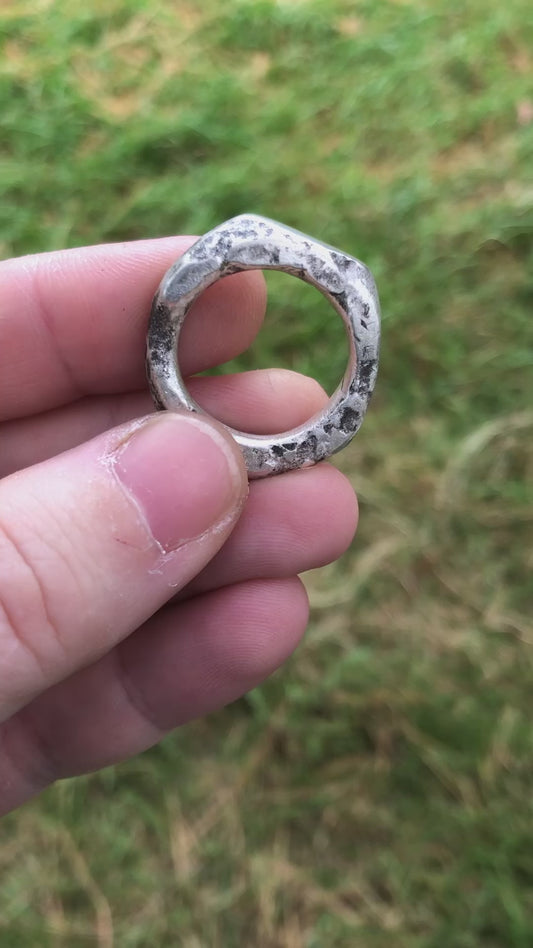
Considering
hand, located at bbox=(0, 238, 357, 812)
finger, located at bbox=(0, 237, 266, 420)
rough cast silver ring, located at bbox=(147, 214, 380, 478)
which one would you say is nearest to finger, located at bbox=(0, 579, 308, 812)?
hand, located at bbox=(0, 238, 357, 812)

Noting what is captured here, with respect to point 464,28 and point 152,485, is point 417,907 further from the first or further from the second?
point 464,28

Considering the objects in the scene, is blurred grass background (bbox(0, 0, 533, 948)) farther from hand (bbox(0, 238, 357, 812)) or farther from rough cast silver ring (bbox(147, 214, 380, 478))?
rough cast silver ring (bbox(147, 214, 380, 478))

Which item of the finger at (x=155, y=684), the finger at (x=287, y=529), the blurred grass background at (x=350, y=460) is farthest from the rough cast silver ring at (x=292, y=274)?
the blurred grass background at (x=350, y=460)

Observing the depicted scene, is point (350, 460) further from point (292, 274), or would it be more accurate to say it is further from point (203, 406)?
point (292, 274)

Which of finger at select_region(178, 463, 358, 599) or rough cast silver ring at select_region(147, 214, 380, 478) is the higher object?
rough cast silver ring at select_region(147, 214, 380, 478)

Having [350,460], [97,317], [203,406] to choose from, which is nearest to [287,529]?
[203,406]
